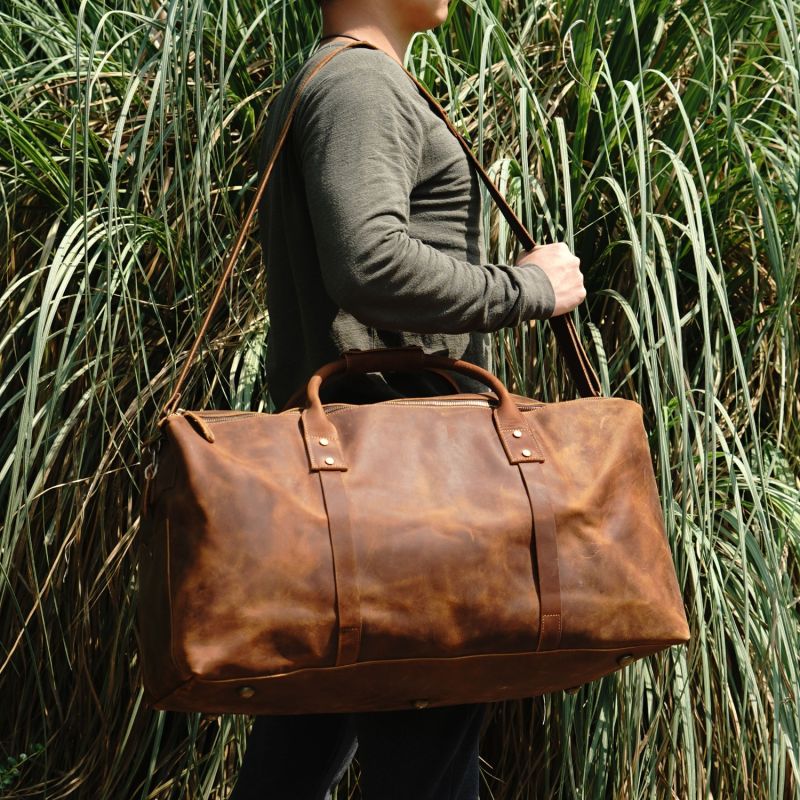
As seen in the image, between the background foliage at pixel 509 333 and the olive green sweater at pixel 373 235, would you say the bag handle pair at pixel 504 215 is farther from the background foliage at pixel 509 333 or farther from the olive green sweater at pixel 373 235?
the background foliage at pixel 509 333

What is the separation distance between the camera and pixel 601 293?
223cm

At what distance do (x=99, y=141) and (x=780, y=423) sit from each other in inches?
57.9

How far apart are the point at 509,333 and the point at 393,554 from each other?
92 cm

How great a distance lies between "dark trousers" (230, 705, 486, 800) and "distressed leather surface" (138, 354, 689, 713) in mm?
83

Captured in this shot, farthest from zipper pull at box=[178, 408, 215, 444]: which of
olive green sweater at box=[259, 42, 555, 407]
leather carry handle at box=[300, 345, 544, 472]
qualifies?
olive green sweater at box=[259, 42, 555, 407]

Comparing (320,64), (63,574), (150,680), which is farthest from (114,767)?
(320,64)

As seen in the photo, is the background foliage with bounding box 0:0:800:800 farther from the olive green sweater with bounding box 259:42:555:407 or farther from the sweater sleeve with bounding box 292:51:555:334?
the sweater sleeve with bounding box 292:51:555:334

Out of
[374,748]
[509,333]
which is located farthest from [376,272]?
[509,333]

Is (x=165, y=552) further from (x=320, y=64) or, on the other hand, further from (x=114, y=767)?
(x=114, y=767)

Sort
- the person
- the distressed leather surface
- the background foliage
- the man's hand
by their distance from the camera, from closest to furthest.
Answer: the distressed leather surface, the person, the man's hand, the background foliage

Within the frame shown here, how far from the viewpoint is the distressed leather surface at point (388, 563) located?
1241 mm

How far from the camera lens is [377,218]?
1324 mm

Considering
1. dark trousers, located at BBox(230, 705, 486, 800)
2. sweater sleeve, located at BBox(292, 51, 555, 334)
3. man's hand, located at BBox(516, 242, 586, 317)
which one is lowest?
dark trousers, located at BBox(230, 705, 486, 800)

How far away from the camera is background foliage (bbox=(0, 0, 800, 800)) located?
2.04m
